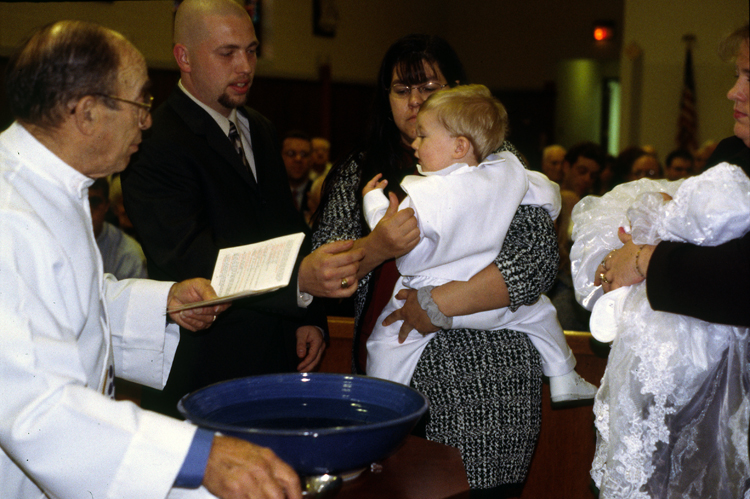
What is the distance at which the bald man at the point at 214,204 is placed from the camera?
215 cm

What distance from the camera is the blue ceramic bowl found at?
3.75 feet

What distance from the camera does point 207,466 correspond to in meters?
1.13

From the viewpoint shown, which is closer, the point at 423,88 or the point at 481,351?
the point at 481,351

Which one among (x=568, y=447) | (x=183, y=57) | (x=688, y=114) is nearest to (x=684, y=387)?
(x=568, y=447)

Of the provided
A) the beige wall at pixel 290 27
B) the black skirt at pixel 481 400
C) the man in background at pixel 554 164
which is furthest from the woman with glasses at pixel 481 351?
the beige wall at pixel 290 27

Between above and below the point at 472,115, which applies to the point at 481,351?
below

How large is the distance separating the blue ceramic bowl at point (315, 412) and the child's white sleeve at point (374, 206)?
614 mm

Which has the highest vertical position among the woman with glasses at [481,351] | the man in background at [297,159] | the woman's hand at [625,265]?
the woman's hand at [625,265]

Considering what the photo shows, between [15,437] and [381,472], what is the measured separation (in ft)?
2.05

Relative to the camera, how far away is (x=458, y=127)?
6.47 ft

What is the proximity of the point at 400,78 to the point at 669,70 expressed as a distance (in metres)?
7.98

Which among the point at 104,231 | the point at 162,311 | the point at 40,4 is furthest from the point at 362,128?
the point at 40,4

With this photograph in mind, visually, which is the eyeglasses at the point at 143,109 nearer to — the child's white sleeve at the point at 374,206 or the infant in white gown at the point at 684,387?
the child's white sleeve at the point at 374,206

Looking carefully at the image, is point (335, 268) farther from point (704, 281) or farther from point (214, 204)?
point (704, 281)
